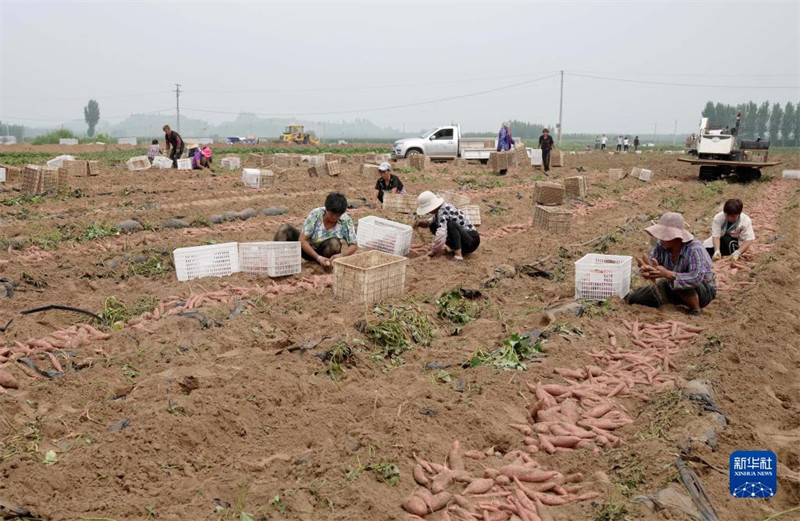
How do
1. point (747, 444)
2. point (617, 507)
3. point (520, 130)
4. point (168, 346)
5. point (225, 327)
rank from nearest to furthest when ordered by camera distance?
point (617, 507), point (747, 444), point (168, 346), point (225, 327), point (520, 130)

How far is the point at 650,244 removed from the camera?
33.2 ft

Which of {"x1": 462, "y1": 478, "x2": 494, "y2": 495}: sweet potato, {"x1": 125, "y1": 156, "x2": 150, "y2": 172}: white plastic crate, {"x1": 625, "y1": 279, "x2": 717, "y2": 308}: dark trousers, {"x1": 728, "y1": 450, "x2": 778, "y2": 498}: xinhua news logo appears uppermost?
{"x1": 125, "y1": 156, "x2": 150, "y2": 172}: white plastic crate

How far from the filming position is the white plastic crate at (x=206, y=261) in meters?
7.08

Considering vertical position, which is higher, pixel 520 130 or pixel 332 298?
pixel 520 130

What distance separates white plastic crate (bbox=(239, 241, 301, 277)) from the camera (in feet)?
23.6

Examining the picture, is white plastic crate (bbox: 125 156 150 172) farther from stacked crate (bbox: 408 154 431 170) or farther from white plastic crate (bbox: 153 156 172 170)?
stacked crate (bbox: 408 154 431 170)

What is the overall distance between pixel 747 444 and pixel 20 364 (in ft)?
16.8

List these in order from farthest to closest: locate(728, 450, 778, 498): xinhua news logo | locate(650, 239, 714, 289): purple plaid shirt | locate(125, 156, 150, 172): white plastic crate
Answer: locate(125, 156, 150, 172): white plastic crate → locate(650, 239, 714, 289): purple plaid shirt → locate(728, 450, 778, 498): xinhua news logo

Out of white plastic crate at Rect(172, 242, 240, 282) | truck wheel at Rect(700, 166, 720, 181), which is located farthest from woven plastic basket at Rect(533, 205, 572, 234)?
truck wheel at Rect(700, 166, 720, 181)

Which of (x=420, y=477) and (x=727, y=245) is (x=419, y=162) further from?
(x=420, y=477)

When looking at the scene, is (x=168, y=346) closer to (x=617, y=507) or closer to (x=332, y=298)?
(x=332, y=298)

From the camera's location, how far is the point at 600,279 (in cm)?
640

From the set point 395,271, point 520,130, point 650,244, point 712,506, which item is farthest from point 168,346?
point 520,130

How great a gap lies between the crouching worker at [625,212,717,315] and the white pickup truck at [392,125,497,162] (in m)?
22.0
